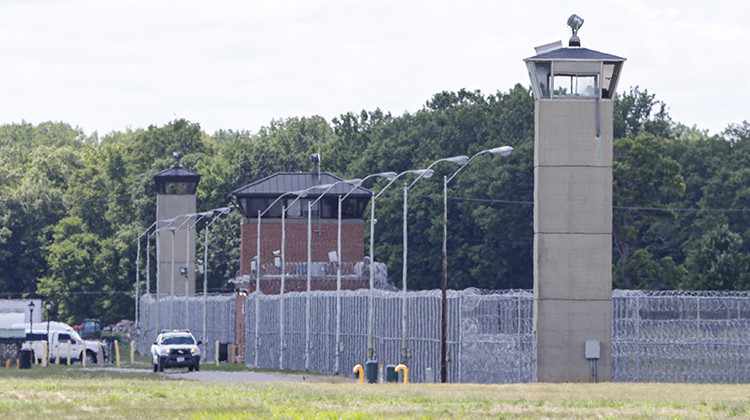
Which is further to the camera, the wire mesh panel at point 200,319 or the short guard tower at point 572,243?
the wire mesh panel at point 200,319

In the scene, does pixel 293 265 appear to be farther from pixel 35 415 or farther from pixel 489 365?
pixel 35 415

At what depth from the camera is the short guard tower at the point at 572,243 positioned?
46.8 meters

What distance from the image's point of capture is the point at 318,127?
597 feet

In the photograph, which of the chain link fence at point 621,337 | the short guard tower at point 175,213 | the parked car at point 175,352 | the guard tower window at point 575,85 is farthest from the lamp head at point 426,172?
the short guard tower at point 175,213

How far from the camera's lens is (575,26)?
4866 centimetres

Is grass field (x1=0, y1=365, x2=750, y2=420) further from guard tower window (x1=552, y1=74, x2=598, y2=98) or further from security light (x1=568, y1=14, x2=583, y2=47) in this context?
security light (x1=568, y1=14, x2=583, y2=47)

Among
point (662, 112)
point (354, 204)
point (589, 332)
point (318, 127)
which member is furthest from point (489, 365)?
point (318, 127)

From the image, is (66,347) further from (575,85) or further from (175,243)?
(575,85)

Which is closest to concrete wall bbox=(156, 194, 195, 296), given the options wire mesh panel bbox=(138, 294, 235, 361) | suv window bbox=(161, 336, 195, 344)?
wire mesh panel bbox=(138, 294, 235, 361)

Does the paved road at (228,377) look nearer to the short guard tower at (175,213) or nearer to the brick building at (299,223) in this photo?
the brick building at (299,223)

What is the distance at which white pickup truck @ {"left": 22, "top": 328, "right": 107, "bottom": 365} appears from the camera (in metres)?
78.4

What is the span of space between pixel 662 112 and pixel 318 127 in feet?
206

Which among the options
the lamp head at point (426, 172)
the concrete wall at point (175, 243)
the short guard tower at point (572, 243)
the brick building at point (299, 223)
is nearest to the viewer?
the short guard tower at point (572, 243)

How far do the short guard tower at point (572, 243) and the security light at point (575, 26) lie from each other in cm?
164
